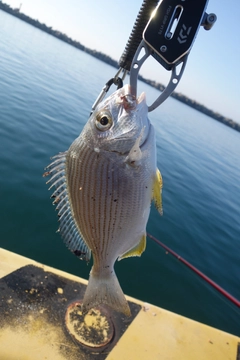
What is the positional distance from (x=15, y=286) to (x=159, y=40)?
277cm

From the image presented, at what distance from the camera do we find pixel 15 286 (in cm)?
308

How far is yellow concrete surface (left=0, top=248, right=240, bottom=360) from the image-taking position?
8.59 feet

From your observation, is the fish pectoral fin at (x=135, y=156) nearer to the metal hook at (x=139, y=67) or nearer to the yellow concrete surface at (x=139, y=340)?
the metal hook at (x=139, y=67)

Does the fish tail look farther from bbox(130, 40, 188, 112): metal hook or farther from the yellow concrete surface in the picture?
bbox(130, 40, 188, 112): metal hook

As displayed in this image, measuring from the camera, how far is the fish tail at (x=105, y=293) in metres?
2.27

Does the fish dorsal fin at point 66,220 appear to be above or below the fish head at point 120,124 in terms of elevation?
below

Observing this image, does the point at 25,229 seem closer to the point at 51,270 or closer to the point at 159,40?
the point at 51,270

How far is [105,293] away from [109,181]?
3.13 feet

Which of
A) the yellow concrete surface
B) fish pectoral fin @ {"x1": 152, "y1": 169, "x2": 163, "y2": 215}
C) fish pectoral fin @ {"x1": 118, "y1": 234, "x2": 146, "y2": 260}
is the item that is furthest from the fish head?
the yellow concrete surface

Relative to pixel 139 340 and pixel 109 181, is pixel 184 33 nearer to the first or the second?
pixel 109 181

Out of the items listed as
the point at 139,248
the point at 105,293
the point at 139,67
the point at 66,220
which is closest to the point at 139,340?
the point at 105,293

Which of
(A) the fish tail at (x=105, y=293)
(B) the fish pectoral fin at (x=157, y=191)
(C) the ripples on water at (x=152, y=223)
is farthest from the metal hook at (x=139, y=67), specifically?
(C) the ripples on water at (x=152, y=223)

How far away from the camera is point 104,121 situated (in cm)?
197

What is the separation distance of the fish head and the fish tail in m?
1.03
